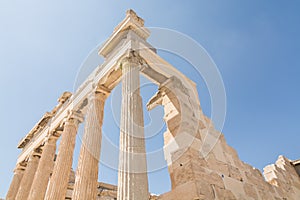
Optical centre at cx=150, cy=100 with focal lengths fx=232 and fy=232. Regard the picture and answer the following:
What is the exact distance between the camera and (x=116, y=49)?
39.6ft

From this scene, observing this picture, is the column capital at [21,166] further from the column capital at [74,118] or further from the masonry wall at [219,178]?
the masonry wall at [219,178]

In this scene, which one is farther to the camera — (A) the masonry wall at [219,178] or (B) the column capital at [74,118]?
(B) the column capital at [74,118]

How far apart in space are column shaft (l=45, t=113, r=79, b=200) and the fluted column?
2.28 metres

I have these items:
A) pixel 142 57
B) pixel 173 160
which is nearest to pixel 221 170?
pixel 173 160

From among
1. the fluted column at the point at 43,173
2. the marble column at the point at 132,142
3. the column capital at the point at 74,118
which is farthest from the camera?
the column capital at the point at 74,118

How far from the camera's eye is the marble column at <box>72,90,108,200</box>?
970cm

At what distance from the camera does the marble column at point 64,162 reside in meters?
12.1

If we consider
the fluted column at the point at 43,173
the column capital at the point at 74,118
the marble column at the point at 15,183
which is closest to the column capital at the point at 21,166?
the marble column at the point at 15,183

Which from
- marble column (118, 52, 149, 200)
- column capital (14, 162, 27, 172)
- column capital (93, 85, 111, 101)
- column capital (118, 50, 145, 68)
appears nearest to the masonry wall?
marble column (118, 52, 149, 200)

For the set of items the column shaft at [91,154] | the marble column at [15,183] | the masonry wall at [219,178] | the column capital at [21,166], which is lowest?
the masonry wall at [219,178]

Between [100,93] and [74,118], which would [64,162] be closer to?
[74,118]

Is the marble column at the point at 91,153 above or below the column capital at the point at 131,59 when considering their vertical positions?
below

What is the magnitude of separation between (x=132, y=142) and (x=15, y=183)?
15669 mm

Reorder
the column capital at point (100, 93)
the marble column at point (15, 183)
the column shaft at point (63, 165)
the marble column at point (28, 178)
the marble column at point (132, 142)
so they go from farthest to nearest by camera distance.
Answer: the marble column at point (15, 183), the marble column at point (28, 178), the column capital at point (100, 93), the column shaft at point (63, 165), the marble column at point (132, 142)
